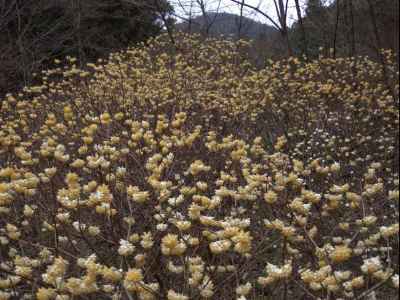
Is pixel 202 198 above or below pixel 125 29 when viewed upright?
below

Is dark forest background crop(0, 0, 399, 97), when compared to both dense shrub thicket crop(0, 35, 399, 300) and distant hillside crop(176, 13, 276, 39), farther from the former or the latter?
dense shrub thicket crop(0, 35, 399, 300)

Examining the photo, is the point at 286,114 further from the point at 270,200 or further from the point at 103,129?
the point at 270,200

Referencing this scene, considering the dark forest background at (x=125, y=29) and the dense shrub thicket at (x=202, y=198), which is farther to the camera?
the dark forest background at (x=125, y=29)

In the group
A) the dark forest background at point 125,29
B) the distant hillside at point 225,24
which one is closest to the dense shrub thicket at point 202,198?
the dark forest background at point 125,29

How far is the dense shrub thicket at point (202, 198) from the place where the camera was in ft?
6.20

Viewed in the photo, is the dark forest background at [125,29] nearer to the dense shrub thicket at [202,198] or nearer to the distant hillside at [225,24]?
the distant hillside at [225,24]

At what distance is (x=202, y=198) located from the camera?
2.11 metres

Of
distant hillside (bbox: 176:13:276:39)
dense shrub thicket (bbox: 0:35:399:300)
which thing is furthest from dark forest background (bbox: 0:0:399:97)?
dense shrub thicket (bbox: 0:35:399:300)

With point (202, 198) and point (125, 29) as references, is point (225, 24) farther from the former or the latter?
point (202, 198)

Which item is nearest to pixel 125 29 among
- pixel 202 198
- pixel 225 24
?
pixel 225 24

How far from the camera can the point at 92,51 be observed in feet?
45.0

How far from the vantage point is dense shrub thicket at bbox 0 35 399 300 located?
1.89 meters

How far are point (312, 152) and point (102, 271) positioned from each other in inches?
142

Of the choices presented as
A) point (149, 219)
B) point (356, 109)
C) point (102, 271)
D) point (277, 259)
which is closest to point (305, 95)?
point (356, 109)
